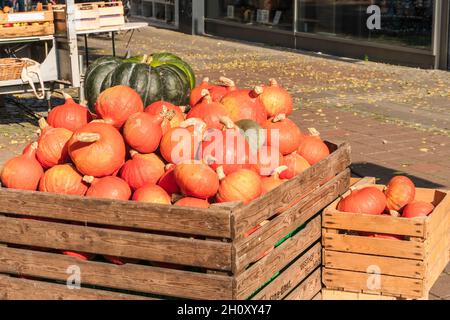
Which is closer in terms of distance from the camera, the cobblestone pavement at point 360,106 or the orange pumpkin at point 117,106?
the orange pumpkin at point 117,106

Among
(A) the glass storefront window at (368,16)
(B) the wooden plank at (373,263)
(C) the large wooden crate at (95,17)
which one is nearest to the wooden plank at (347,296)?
(B) the wooden plank at (373,263)

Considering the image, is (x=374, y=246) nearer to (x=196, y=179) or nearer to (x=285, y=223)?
(x=285, y=223)

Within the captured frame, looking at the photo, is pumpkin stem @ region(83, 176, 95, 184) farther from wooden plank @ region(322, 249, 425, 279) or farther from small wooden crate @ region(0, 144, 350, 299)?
wooden plank @ region(322, 249, 425, 279)

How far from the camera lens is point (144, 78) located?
5.94 m

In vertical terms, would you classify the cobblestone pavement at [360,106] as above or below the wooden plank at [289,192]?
below

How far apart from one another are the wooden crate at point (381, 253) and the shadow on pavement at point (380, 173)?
117 inches

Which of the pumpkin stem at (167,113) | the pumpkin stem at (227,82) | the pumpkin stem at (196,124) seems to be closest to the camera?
the pumpkin stem at (196,124)

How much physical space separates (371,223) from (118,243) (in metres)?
1.42

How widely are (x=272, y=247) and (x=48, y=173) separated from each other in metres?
1.18

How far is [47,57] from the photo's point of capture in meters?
10.4

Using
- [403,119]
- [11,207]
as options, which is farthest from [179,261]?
[403,119]

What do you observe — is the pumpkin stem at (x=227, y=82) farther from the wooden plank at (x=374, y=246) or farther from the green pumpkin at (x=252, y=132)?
the wooden plank at (x=374, y=246)

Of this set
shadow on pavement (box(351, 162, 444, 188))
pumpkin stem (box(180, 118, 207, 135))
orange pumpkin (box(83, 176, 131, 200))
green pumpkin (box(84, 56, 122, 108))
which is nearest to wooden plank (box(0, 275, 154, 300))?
orange pumpkin (box(83, 176, 131, 200))

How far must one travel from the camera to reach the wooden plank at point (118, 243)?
3.34 m
